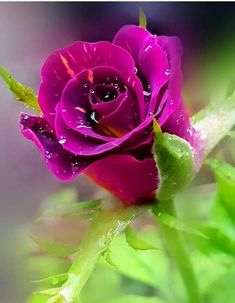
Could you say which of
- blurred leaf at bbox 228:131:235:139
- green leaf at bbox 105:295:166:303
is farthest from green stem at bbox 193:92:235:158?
green leaf at bbox 105:295:166:303

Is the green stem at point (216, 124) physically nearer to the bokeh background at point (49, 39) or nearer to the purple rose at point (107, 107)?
the purple rose at point (107, 107)

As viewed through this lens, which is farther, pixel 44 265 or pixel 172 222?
pixel 44 265

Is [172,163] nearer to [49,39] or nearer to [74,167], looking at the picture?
[74,167]

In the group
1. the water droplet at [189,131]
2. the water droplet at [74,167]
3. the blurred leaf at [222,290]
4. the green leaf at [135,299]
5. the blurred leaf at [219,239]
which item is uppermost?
the water droplet at [74,167]

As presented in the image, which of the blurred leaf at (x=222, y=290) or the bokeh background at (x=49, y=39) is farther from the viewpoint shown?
the bokeh background at (x=49, y=39)

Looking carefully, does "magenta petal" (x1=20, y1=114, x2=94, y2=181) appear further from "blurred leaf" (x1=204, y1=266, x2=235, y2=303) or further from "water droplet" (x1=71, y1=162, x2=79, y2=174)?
"blurred leaf" (x1=204, y1=266, x2=235, y2=303)

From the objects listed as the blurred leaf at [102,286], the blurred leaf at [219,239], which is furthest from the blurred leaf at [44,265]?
the blurred leaf at [219,239]

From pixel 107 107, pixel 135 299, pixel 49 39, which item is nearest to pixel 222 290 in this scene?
pixel 135 299
